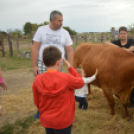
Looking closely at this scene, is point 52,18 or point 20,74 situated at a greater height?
point 52,18

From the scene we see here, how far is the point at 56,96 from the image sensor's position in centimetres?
141

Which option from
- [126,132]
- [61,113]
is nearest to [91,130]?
[126,132]

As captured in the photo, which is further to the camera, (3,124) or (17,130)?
(3,124)

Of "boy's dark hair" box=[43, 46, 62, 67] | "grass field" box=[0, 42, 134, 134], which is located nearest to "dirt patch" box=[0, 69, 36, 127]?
"grass field" box=[0, 42, 134, 134]

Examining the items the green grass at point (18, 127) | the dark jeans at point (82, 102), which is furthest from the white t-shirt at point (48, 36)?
→ the green grass at point (18, 127)

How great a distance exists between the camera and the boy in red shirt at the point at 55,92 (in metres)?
1.37

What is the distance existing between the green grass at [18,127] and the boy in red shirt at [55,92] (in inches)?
51.4

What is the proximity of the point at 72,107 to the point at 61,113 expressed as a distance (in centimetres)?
15

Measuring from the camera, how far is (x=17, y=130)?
2.57 meters

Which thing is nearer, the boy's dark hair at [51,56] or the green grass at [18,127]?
the boy's dark hair at [51,56]

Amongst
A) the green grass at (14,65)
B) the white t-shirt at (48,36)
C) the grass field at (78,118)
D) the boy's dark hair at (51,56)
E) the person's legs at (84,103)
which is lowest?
the grass field at (78,118)

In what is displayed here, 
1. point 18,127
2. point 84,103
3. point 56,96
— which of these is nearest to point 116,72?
point 84,103

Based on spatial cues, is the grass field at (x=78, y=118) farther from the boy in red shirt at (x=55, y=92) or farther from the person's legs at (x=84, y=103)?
the boy in red shirt at (x=55, y=92)

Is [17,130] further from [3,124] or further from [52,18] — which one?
[52,18]
